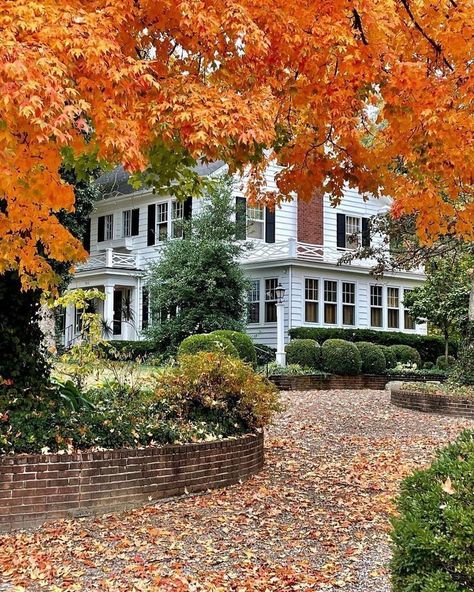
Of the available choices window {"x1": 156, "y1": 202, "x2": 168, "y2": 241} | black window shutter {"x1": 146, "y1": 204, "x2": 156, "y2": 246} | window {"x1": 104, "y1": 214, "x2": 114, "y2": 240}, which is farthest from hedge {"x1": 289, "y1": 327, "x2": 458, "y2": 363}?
window {"x1": 104, "y1": 214, "x2": 114, "y2": 240}

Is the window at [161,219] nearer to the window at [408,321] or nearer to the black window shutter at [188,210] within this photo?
the black window shutter at [188,210]

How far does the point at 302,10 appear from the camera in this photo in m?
7.33

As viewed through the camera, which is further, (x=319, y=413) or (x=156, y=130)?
(x=319, y=413)

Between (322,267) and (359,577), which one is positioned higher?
(322,267)

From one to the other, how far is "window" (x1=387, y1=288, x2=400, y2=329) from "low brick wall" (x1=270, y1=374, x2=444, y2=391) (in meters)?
7.26

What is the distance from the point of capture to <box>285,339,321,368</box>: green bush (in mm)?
22594

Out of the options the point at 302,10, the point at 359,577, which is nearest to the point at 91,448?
the point at 359,577

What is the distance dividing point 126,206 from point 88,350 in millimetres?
20748

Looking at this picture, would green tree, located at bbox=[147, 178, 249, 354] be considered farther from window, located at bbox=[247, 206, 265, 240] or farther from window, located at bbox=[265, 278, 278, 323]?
window, located at bbox=[247, 206, 265, 240]

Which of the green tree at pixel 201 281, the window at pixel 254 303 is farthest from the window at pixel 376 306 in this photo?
the green tree at pixel 201 281

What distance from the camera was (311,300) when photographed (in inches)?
1080

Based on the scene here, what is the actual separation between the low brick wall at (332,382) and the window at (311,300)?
506cm

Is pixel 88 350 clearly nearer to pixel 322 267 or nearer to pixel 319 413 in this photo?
pixel 319 413

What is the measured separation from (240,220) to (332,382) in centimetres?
706
